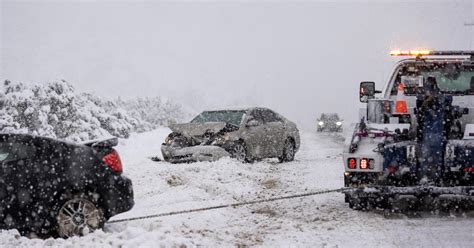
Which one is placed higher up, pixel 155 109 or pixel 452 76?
pixel 452 76

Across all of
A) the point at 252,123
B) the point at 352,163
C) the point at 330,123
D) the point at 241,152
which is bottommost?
the point at 330,123

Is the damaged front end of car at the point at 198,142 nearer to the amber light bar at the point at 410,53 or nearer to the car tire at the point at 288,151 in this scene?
the car tire at the point at 288,151

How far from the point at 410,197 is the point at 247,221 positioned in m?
2.13

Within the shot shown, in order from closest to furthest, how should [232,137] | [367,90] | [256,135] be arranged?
[367,90] → [232,137] → [256,135]

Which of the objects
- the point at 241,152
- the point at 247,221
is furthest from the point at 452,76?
the point at 241,152

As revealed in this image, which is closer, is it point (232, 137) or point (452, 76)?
point (452, 76)

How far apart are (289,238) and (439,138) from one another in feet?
7.43

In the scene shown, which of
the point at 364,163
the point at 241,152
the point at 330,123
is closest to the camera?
the point at 364,163

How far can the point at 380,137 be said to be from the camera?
22.6 feet

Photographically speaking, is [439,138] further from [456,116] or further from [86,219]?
[86,219]

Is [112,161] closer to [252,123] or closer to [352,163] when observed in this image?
[352,163]

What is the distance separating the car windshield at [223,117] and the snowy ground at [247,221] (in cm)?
202

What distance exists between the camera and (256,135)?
13016 millimetres

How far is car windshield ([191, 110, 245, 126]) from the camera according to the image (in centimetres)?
1301
